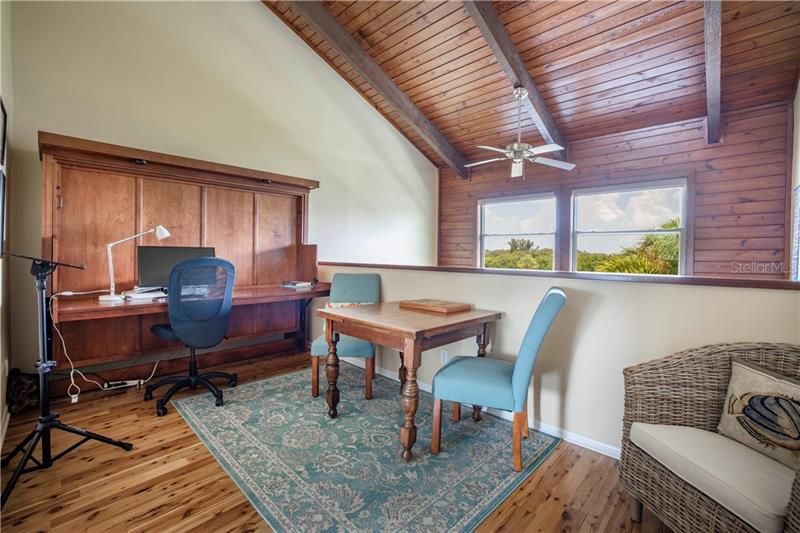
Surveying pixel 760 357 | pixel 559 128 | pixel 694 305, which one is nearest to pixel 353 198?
pixel 559 128

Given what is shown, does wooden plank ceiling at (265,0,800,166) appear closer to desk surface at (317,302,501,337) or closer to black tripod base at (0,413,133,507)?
desk surface at (317,302,501,337)

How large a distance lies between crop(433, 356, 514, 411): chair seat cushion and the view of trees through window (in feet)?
11.6

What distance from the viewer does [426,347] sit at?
2004mm

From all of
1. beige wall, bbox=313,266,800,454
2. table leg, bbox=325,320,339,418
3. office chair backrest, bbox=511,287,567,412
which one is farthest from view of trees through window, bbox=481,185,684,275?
table leg, bbox=325,320,339,418

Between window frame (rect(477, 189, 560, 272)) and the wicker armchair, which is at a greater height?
window frame (rect(477, 189, 560, 272))

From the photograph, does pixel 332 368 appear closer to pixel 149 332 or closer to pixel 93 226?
pixel 149 332

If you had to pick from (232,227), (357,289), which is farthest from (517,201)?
(232,227)

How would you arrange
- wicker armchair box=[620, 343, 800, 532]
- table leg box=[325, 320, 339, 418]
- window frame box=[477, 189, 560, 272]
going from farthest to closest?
window frame box=[477, 189, 560, 272], table leg box=[325, 320, 339, 418], wicker armchair box=[620, 343, 800, 532]

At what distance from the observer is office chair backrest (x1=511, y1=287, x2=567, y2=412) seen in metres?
1.76

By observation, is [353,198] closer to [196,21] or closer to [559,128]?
[196,21]

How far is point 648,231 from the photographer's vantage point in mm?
4520

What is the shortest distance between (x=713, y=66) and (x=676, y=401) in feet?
11.1

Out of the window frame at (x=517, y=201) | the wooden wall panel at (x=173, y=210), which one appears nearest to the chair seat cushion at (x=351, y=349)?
the wooden wall panel at (x=173, y=210)

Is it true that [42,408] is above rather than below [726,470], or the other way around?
below
